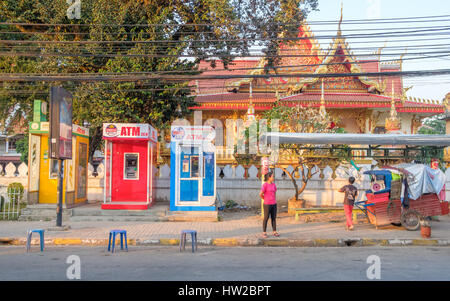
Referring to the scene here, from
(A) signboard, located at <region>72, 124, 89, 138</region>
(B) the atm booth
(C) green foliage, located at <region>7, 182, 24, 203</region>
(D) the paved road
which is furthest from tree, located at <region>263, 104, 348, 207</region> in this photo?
(C) green foliage, located at <region>7, 182, 24, 203</region>

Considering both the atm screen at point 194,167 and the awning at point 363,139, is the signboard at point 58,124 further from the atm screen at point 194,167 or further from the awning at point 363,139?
the awning at point 363,139

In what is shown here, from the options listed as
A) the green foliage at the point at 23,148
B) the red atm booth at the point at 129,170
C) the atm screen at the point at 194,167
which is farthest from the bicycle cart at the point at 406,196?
the green foliage at the point at 23,148

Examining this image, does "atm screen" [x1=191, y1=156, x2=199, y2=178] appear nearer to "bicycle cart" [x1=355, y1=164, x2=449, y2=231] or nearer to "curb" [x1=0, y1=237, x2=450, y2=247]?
"curb" [x1=0, y1=237, x2=450, y2=247]

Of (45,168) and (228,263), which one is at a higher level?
(45,168)

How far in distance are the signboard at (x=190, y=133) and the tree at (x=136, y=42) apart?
223 cm

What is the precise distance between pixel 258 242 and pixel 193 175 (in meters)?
4.48

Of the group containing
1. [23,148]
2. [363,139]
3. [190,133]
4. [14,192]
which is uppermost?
[23,148]

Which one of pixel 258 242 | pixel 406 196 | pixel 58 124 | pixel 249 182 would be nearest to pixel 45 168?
pixel 58 124

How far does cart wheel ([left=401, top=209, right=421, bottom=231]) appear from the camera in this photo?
12.0 metres

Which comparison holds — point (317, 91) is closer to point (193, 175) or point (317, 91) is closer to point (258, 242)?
point (193, 175)

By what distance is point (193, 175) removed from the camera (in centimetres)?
1430

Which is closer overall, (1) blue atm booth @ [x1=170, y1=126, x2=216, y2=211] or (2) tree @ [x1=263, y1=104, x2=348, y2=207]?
(1) blue atm booth @ [x1=170, y1=126, x2=216, y2=211]

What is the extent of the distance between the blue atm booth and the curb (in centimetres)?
367
